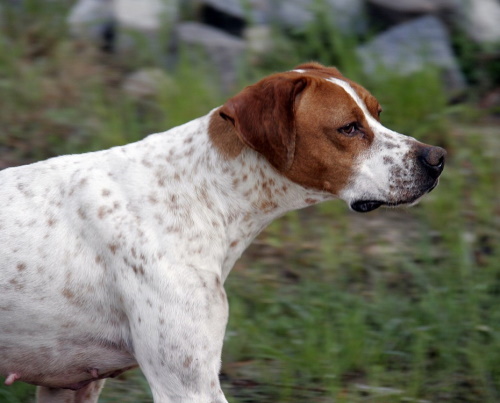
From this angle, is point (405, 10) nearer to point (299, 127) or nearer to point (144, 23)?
point (144, 23)

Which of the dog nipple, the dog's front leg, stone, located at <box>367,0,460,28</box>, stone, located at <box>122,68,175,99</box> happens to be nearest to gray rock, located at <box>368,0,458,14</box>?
stone, located at <box>367,0,460,28</box>

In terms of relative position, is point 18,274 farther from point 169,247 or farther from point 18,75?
point 18,75

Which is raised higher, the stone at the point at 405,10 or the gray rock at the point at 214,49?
the stone at the point at 405,10

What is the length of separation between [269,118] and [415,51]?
415 cm

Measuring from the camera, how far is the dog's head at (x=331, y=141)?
3.29 metres

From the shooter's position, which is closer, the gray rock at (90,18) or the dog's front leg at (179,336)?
the dog's front leg at (179,336)

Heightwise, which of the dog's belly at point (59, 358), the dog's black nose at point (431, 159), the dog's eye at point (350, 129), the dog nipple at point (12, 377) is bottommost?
the dog nipple at point (12, 377)

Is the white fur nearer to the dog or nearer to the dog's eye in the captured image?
the dog

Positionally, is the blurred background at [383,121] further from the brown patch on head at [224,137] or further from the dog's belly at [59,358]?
the brown patch on head at [224,137]

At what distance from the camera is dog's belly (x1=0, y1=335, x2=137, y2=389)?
333 centimetres

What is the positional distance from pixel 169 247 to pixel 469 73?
491 centimetres

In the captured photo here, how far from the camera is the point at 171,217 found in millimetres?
3307

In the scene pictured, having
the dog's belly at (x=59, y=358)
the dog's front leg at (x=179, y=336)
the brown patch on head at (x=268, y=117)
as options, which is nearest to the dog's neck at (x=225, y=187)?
the brown patch on head at (x=268, y=117)

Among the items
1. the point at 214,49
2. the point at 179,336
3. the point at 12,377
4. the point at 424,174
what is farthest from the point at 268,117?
the point at 214,49
